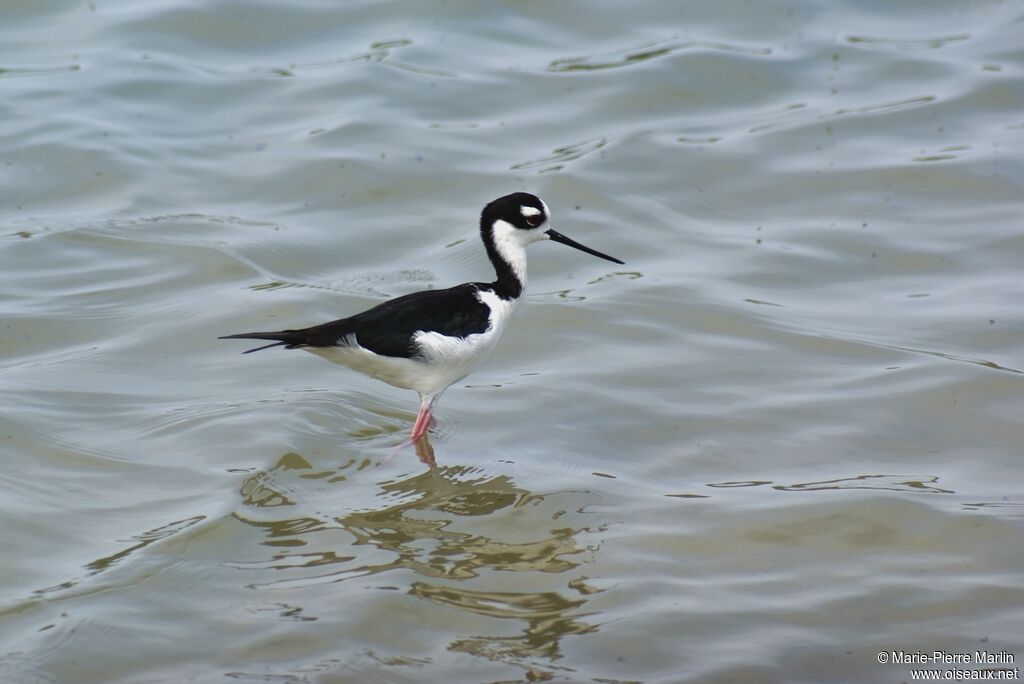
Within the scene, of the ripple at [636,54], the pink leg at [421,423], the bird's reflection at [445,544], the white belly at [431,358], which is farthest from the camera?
the ripple at [636,54]

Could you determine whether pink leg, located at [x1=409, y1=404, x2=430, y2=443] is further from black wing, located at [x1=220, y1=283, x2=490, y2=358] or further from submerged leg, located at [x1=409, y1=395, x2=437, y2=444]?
black wing, located at [x1=220, y1=283, x2=490, y2=358]

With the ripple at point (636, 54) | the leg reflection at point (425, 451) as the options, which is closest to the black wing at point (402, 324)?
the leg reflection at point (425, 451)

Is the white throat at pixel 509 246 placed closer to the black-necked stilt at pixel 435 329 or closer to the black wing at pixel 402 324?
the black-necked stilt at pixel 435 329

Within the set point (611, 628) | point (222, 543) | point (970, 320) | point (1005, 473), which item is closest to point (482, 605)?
point (611, 628)

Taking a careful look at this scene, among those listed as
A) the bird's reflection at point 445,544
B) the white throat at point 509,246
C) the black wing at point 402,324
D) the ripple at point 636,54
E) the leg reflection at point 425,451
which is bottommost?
the bird's reflection at point 445,544

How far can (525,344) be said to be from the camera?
8734 mm

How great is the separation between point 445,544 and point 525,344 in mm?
2584

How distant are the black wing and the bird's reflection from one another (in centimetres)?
62

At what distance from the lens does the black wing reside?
702cm

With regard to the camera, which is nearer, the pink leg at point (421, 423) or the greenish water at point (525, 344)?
the greenish water at point (525, 344)

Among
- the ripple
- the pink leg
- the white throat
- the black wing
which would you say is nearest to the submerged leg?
the pink leg

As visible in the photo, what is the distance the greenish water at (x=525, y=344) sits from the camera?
5.67 meters

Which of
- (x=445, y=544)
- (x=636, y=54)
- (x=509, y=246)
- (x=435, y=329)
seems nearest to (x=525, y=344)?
(x=509, y=246)

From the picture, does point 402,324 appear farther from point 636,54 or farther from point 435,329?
point 636,54
